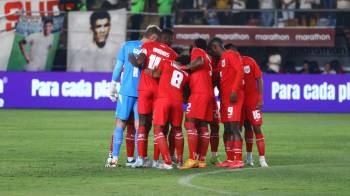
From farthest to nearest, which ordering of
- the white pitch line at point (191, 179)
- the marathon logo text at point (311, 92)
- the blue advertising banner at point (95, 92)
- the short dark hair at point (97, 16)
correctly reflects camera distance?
1. the short dark hair at point (97, 16)
2. the blue advertising banner at point (95, 92)
3. the marathon logo text at point (311, 92)
4. the white pitch line at point (191, 179)

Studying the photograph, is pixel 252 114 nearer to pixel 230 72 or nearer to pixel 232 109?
pixel 232 109

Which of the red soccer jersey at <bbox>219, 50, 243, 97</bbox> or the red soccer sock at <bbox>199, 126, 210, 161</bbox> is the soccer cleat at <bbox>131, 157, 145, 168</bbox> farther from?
the red soccer jersey at <bbox>219, 50, 243, 97</bbox>

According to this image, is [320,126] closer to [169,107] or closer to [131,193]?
[169,107]

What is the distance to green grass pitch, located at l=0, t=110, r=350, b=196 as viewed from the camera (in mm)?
12992

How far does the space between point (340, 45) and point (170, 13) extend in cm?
655

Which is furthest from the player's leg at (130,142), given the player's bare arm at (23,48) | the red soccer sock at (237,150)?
the player's bare arm at (23,48)

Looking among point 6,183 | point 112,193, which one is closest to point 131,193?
point 112,193

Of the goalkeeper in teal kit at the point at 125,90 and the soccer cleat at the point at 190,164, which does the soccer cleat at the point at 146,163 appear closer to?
the goalkeeper in teal kit at the point at 125,90

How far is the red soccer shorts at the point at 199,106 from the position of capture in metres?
16.1

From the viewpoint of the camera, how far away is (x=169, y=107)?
1581 centimetres

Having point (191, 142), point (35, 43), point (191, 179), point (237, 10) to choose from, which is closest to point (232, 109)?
point (191, 142)

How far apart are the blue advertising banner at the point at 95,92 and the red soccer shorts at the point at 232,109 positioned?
18.7 metres

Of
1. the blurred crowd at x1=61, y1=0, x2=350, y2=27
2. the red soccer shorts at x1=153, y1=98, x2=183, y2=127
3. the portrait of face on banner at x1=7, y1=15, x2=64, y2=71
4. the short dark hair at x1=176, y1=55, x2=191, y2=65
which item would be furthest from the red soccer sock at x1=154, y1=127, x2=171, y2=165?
the blurred crowd at x1=61, y1=0, x2=350, y2=27

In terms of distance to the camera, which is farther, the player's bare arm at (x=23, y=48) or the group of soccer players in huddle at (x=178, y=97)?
the player's bare arm at (x=23, y=48)
